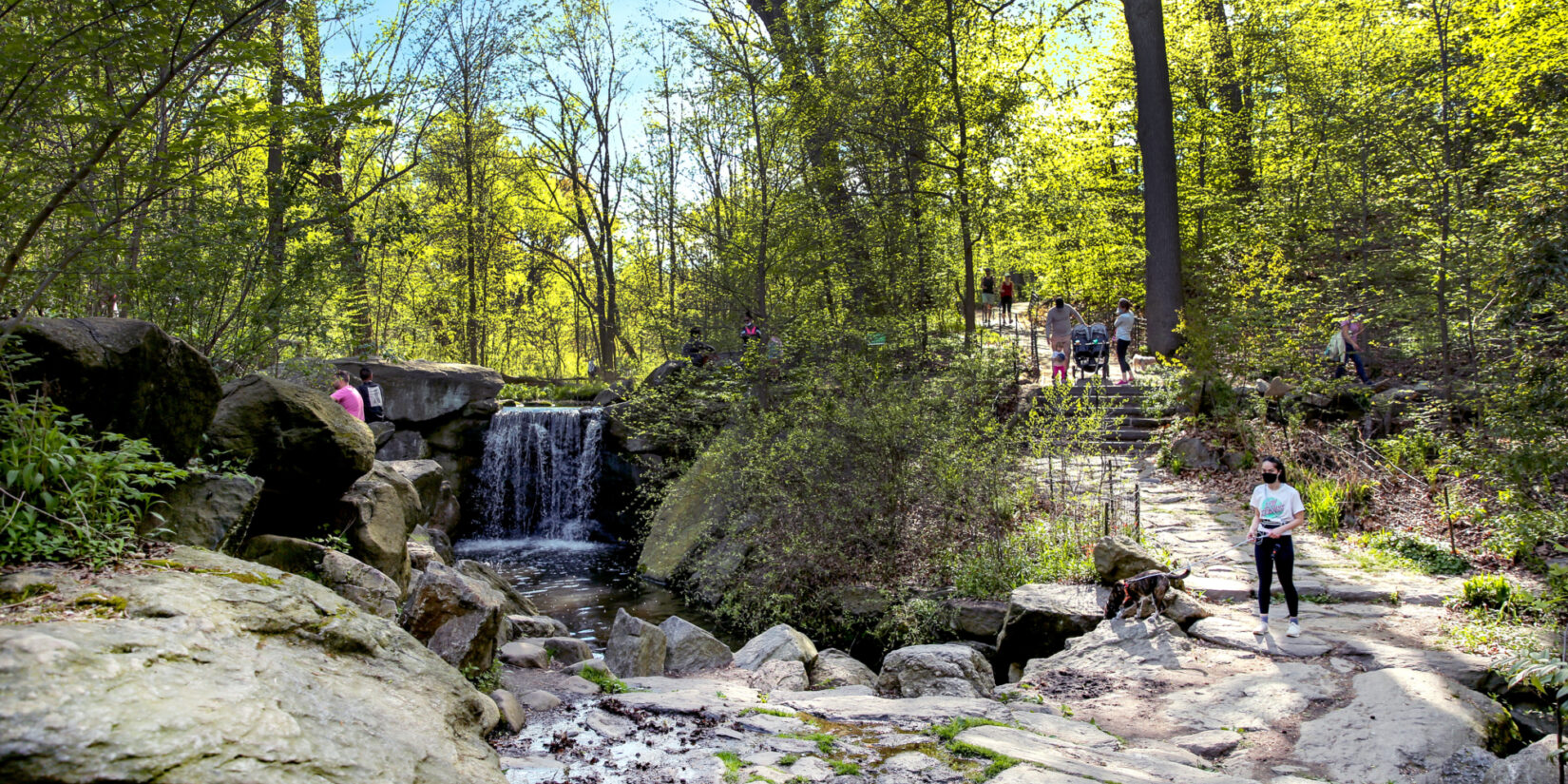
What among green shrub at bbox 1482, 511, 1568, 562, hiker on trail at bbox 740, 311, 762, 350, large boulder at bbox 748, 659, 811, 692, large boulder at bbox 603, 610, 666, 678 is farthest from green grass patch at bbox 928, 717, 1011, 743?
hiker on trail at bbox 740, 311, 762, 350

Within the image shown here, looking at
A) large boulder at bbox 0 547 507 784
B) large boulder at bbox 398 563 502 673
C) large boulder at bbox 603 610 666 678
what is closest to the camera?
large boulder at bbox 0 547 507 784

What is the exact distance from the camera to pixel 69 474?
3480 mm

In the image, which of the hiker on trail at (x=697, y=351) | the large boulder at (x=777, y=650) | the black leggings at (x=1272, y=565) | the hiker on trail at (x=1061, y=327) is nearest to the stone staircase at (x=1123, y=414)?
the hiker on trail at (x=1061, y=327)

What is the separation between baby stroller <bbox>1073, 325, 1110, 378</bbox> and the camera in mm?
17531

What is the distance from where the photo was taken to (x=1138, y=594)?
24.1 feet

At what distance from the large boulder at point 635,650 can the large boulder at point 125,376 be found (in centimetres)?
353

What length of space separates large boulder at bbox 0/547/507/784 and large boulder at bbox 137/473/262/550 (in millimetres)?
1085

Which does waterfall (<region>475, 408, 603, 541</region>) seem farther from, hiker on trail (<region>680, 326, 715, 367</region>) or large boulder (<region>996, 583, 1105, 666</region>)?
large boulder (<region>996, 583, 1105, 666</region>)

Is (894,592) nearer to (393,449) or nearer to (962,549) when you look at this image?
(962,549)

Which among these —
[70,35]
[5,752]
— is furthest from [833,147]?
[5,752]

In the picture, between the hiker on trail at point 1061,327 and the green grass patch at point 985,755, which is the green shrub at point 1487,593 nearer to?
the green grass patch at point 985,755

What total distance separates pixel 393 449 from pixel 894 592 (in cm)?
1166

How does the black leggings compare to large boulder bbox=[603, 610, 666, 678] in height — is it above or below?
above

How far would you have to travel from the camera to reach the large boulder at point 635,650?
7004mm
